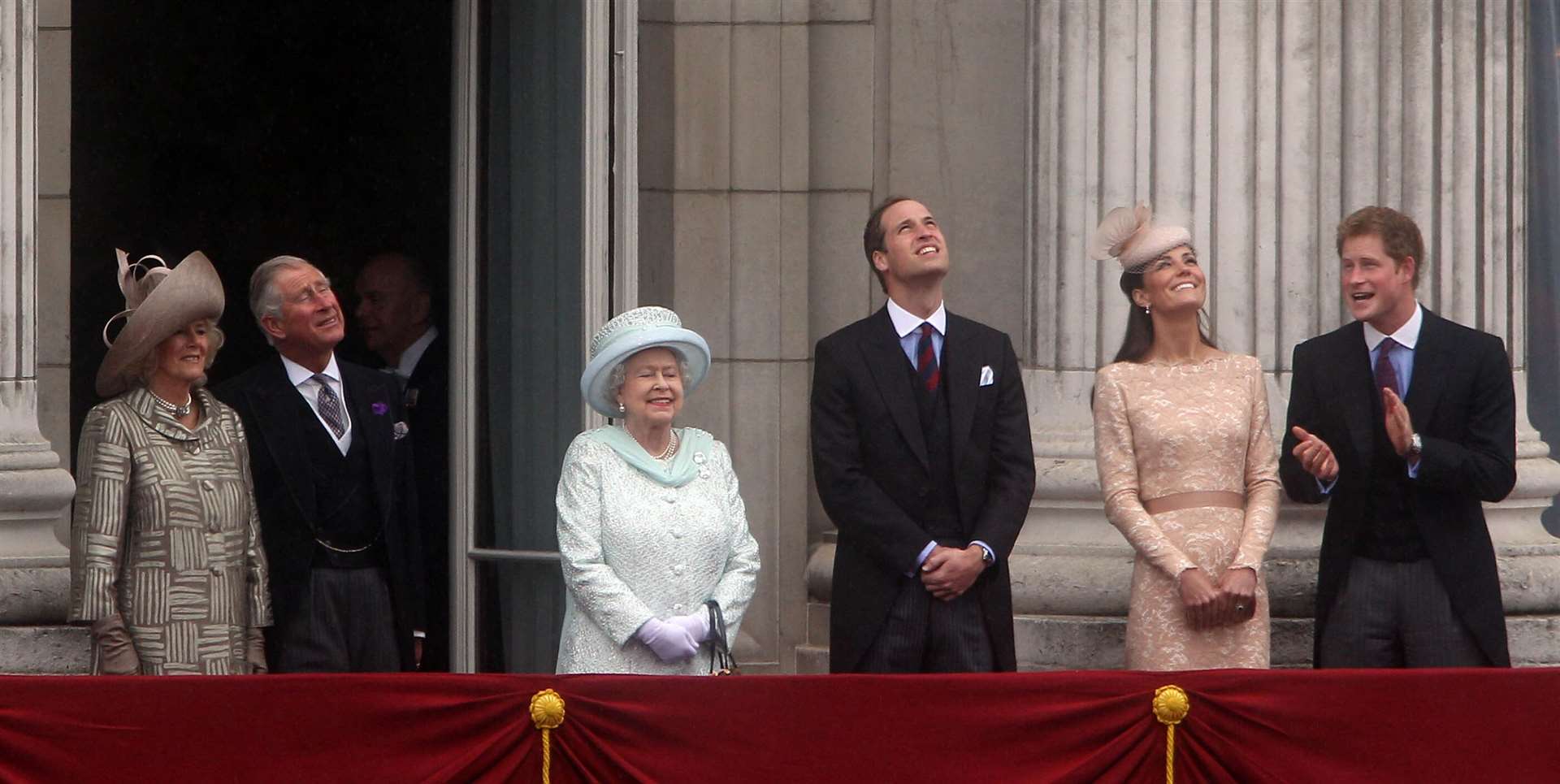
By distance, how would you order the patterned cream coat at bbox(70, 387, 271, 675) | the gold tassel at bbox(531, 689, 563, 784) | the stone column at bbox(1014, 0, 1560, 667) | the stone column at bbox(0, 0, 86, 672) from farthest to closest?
the stone column at bbox(1014, 0, 1560, 667)
the stone column at bbox(0, 0, 86, 672)
the patterned cream coat at bbox(70, 387, 271, 675)
the gold tassel at bbox(531, 689, 563, 784)

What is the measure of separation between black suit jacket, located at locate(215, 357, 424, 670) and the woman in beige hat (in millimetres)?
116

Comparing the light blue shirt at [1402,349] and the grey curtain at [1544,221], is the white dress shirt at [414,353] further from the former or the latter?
the grey curtain at [1544,221]

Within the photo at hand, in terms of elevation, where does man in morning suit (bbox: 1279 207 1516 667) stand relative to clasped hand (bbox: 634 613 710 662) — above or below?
above

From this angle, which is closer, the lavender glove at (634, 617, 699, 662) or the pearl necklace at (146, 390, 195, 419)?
the lavender glove at (634, 617, 699, 662)

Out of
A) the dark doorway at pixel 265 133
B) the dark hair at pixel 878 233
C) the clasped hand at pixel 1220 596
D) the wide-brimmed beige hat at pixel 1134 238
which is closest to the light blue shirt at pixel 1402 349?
the clasped hand at pixel 1220 596

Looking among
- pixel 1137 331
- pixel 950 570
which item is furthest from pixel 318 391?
pixel 1137 331

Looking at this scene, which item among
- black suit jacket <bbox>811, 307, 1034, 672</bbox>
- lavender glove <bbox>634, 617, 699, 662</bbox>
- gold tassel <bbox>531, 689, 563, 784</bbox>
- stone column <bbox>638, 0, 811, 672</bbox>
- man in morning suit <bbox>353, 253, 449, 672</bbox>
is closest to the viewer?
gold tassel <bbox>531, 689, 563, 784</bbox>

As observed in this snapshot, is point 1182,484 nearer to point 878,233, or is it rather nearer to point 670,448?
point 878,233

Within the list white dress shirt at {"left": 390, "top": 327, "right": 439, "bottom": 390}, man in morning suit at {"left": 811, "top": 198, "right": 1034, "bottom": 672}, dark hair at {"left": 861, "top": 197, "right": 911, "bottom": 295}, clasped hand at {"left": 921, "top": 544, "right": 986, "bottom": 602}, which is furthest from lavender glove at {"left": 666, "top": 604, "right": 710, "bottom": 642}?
white dress shirt at {"left": 390, "top": 327, "right": 439, "bottom": 390}

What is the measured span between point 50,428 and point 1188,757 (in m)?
4.35

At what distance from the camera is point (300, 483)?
6.62m

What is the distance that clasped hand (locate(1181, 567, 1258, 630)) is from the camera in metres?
6.31

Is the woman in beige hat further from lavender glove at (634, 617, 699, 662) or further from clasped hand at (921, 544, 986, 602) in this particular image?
clasped hand at (921, 544, 986, 602)

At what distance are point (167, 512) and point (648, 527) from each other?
52.0 inches
